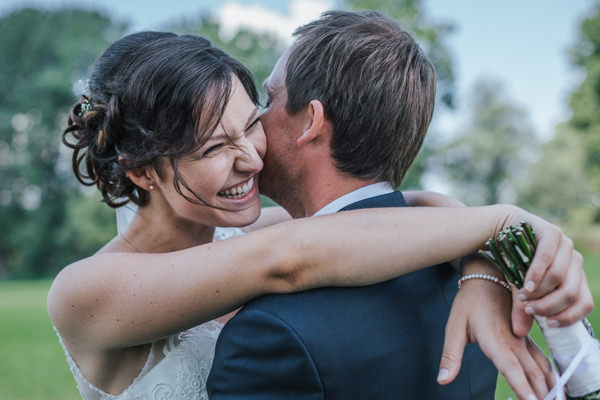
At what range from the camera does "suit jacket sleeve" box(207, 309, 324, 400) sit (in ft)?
5.76

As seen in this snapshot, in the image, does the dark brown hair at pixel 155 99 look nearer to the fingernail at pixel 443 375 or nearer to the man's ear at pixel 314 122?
the man's ear at pixel 314 122

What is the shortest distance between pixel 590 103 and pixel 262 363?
41508mm

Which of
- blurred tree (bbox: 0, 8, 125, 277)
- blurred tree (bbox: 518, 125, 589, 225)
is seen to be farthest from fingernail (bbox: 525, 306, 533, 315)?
blurred tree (bbox: 518, 125, 589, 225)

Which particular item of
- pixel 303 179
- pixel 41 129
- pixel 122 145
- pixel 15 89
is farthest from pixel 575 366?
pixel 15 89

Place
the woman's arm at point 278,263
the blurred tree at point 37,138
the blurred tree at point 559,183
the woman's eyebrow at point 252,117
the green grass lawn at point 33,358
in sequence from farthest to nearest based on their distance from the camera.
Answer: the blurred tree at point 37,138 < the blurred tree at point 559,183 < the green grass lawn at point 33,358 < the woman's eyebrow at point 252,117 < the woman's arm at point 278,263

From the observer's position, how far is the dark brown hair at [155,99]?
8.07ft

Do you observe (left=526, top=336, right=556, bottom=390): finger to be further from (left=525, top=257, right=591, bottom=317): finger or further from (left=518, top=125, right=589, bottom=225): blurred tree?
(left=518, top=125, right=589, bottom=225): blurred tree

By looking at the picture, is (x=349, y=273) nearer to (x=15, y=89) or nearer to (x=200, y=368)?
Result: (x=200, y=368)

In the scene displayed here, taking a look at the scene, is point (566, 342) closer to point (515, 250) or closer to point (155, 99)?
point (515, 250)

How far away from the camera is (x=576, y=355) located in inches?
67.5

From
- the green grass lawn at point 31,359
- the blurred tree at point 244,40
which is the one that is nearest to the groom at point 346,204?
the green grass lawn at point 31,359

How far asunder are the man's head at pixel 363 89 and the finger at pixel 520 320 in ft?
2.69

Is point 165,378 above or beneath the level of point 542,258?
beneath

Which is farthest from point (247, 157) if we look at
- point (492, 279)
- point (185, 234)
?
point (492, 279)
